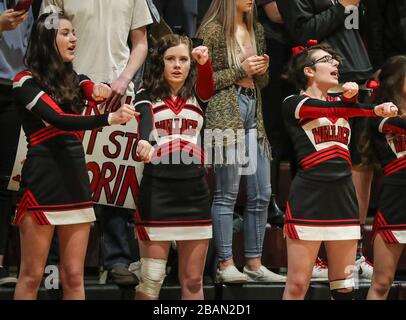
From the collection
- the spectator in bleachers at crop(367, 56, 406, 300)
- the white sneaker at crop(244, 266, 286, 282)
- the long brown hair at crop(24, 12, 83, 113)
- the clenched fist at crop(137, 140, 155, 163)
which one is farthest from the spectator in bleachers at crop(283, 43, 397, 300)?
the long brown hair at crop(24, 12, 83, 113)

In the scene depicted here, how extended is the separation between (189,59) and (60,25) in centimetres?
60

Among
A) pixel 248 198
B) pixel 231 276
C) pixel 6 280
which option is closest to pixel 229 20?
pixel 248 198

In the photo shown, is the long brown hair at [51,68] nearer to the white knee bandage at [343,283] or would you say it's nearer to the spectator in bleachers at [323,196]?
the spectator in bleachers at [323,196]

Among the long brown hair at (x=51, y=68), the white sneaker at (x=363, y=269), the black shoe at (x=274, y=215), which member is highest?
→ the long brown hair at (x=51, y=68)

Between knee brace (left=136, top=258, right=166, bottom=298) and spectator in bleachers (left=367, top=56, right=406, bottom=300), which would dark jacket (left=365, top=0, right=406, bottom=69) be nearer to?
spectator in bleachers (left=367, top=56, right=406, bottom=300)

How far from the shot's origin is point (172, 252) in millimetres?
4387

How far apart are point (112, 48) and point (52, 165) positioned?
81 cm

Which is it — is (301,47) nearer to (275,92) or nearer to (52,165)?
(275,92)

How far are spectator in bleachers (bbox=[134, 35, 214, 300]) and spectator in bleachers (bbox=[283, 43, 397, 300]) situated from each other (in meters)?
0.39

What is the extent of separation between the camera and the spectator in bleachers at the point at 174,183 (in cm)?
382

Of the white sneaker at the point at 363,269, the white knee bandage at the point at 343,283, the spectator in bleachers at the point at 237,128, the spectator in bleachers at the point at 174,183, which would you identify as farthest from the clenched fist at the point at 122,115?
the white sneaker at the point at 363,269

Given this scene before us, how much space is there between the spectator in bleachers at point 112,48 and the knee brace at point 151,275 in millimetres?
309

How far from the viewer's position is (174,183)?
152 inches
